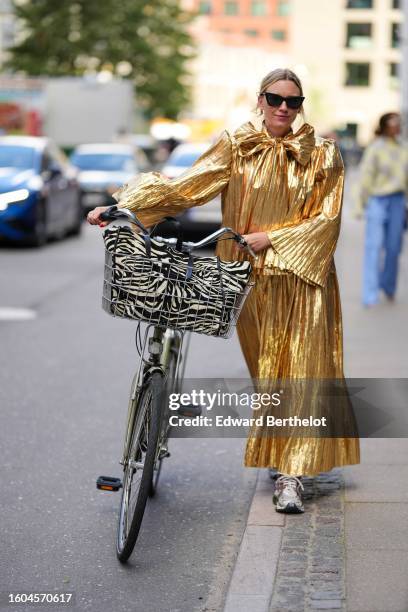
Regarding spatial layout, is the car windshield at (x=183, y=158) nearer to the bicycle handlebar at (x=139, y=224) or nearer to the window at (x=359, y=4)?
the bicycle handlebar at (x=139, y=224)

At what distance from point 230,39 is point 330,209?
130 metres

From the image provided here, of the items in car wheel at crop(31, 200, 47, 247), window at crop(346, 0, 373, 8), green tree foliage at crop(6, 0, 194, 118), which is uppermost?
window at crop(346, 0, 373, 8)

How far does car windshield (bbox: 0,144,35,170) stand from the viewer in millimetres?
18875

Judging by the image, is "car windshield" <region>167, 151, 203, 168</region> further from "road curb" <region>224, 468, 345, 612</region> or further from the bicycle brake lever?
the bicycle brake lever

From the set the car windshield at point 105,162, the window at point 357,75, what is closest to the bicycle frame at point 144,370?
the car windshield at point 105,162

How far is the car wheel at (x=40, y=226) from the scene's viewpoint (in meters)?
18.4

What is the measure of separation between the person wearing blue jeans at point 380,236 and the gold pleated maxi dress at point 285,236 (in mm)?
6746

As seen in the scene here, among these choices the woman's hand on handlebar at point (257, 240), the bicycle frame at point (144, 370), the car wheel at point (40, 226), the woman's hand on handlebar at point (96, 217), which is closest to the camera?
the woman's hand on handlebar at point (96, 217)

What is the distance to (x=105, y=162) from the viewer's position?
28562mm

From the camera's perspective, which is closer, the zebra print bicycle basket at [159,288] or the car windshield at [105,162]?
the zebra print bicycle basket at [159,288]

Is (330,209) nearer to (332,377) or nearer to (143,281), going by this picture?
(332,377)

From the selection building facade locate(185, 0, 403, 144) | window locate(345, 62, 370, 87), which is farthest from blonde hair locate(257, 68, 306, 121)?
window locate(345, 62, 370, 87)

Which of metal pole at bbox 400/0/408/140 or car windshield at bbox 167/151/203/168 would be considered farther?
metal pole at bbox 400/0/408/140

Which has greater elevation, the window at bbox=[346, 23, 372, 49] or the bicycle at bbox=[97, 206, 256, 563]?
the window at bbox=[346, 23, 372, 49]
